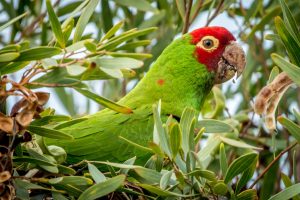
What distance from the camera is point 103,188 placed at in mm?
2094

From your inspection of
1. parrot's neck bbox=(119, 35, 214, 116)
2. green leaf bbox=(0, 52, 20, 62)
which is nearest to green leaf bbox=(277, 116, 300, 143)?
green leaf bbox=(0, 52, 20, 62)

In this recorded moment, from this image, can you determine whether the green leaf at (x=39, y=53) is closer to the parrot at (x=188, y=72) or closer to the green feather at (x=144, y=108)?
the green feather at (x=144, y=108)

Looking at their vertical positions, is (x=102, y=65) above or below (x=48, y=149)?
above

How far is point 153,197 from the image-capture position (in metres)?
2.34

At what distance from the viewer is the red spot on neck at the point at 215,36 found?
352 centimetres

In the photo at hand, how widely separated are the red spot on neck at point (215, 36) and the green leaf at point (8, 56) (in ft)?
5.33

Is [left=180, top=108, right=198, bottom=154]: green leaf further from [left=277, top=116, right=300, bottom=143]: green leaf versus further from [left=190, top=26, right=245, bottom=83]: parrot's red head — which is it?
[left=190, top=26, right=245, bottom=83]: parrot's red head

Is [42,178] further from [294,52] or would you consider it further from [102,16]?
[102,16]

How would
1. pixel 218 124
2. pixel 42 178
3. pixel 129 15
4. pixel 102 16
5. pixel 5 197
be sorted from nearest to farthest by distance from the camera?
pixel 5 197 → pixel 42 178 → pixel 218 124 → pixel 102 16 → pixel 129 15

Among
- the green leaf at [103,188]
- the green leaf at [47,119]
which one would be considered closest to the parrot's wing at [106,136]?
the green leaf at [47,119]

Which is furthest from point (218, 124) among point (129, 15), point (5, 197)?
point (129, 15)

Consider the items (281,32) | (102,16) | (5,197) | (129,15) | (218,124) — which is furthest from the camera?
(129,15)

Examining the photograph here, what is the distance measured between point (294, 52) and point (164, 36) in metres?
1.77

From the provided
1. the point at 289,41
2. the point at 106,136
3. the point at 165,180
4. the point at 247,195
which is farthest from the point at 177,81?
the point at 165,180
